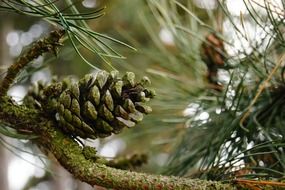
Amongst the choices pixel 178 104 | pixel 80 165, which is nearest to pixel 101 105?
pixel 80 165

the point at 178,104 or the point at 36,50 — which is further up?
the point at 178,104

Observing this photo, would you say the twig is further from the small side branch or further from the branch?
the small side branch

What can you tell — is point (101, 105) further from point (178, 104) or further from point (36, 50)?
point (178, 104)

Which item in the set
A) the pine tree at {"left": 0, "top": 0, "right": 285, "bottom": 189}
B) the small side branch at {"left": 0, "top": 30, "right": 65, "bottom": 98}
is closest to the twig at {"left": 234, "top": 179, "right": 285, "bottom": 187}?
the pine tree at {"left": 0, "top": 0, "right": 285, "bottom": 189}

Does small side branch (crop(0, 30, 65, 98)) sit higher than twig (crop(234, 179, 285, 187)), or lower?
higher

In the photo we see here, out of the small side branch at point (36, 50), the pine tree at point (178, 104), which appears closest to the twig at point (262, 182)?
the pine tree at point (178, 104)

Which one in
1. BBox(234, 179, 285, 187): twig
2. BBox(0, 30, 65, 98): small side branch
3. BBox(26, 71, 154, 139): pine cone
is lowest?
BBox(234, 179, 285, 187): twig

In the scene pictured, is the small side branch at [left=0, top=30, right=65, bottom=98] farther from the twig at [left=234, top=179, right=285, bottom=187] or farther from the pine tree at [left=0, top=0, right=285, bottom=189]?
the twig at [left=234, top=179, right=285, bottom=187]
